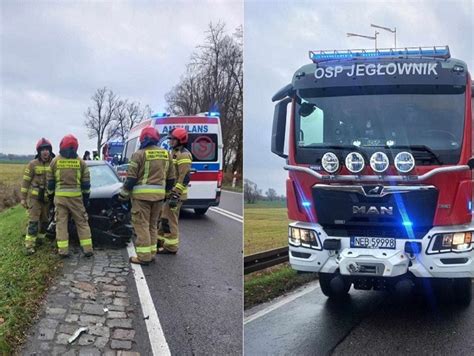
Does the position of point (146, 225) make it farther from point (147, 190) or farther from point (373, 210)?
point (373, 210)

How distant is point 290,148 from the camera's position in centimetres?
256

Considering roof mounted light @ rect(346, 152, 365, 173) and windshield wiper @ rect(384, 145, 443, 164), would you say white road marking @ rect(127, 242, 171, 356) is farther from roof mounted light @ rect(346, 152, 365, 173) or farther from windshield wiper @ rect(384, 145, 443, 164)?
windshield wiper @ rect(384, 145, 443, 164)

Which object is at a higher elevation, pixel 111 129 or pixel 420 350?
pixel 111 129

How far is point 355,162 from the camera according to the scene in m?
2.29

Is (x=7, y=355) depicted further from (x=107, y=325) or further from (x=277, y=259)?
(x=277, y=259)

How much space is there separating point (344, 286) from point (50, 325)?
4.81 ft

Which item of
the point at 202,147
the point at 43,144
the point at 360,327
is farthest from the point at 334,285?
the point at 43,144

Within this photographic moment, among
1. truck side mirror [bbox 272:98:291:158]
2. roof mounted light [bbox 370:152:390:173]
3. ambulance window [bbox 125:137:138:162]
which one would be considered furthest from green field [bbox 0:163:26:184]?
roof mounted light [bbox 370:152:390:173]

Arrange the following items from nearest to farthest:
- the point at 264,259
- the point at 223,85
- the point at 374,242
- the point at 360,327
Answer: the point at 223,85
the point at 264,259
the point at 374,242
the point at 360,327

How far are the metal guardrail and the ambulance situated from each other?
32 centimetres

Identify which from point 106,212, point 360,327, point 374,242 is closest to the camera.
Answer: point 374,242

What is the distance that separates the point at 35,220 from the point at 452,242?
206 cm

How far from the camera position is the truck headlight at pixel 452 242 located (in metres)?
2.37

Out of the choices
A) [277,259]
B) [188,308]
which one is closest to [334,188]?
[277,259]
